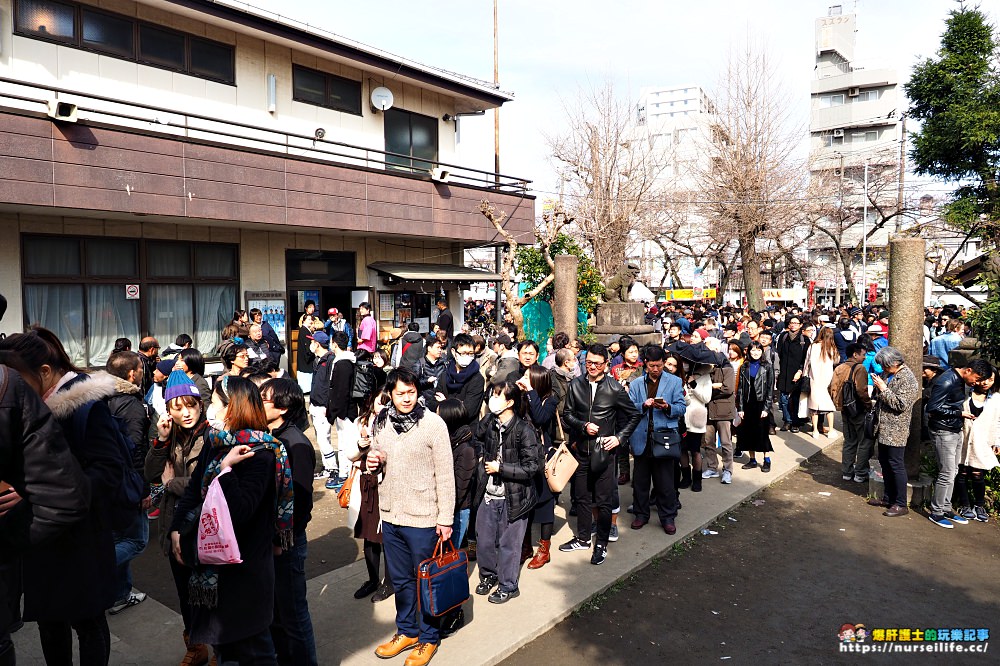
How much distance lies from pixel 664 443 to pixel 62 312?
10260 mm

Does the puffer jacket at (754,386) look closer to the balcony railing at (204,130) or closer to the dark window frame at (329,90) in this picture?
the balcony railing at (204,130)

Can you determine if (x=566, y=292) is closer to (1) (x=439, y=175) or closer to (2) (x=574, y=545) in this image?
(1) (x=439, y=175)

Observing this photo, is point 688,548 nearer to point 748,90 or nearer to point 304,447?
point 304,447

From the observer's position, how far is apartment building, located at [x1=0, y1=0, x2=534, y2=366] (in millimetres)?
10367

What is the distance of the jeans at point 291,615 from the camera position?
368 centimetres

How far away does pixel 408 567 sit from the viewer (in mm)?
4176

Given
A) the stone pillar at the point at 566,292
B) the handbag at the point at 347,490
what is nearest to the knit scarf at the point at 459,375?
the handbag at the point at 347,490

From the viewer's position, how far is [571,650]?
4.43 metres

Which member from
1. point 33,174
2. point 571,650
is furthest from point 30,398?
point 33,174

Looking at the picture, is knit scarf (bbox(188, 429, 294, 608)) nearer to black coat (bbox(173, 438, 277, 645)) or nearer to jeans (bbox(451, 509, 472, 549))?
black coat (bbox(173, 438, 277, 645))

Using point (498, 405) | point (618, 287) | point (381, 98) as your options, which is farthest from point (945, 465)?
point (381, 98)

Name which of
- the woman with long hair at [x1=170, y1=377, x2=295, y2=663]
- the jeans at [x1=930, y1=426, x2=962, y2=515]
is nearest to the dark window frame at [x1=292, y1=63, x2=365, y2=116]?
the woman with long hair at [x1=170, y1=377, x2=295, y2=663]

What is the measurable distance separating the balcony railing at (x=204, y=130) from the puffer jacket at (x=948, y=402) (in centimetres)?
1056

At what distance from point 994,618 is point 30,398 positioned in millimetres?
6269
